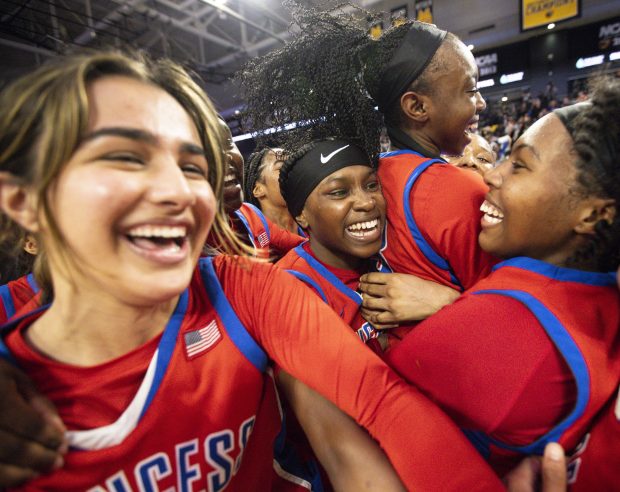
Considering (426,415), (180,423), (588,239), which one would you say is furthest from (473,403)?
(180,423)

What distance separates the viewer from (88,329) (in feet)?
3.18

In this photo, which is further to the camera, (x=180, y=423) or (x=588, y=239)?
(x=588, y=239)

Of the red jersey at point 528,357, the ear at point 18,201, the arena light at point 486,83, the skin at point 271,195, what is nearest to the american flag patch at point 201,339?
the ear at point 18,201

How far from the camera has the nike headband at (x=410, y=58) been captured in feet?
5.34

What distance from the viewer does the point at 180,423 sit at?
95 cm

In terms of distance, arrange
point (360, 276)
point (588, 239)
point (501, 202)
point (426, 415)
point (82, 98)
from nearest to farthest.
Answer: point (82, 98), point (426, 415), point (588, 239), point (501, 202), point (360, 276)

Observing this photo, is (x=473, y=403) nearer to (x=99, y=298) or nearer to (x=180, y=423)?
(x=180, y=423)

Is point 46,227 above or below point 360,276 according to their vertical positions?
above

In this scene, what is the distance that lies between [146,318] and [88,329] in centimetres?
14

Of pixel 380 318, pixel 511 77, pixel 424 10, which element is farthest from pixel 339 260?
pixel 511 77

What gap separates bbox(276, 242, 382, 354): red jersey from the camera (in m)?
1.67

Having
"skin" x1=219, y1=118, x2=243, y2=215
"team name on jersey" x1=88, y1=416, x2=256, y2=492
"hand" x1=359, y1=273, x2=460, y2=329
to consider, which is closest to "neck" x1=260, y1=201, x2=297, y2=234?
"skin" x1=219, y1=118, x2=243, y2=215

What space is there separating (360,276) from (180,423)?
1.16 meters

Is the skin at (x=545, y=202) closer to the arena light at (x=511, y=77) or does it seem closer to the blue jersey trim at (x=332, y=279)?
the blue jersey trim at (x=332, y=279)
